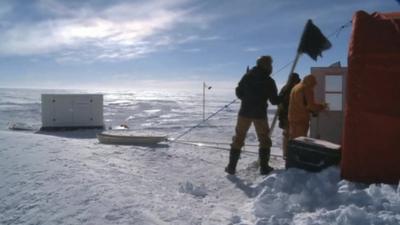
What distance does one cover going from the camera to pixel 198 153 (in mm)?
8227

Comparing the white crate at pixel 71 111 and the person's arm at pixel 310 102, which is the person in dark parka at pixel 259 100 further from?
the white crate at pixel 71 111

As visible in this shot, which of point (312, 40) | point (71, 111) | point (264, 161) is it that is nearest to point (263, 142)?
point (264, 161)

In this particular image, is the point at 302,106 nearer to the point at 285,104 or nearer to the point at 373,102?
the point at 285,104

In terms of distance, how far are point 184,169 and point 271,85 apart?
190cm

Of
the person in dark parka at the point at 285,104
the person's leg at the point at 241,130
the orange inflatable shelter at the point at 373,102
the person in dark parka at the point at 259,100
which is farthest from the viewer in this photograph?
the person in dark parka at the point at 285,104

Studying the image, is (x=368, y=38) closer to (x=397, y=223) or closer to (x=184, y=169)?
(x=397, y=223)

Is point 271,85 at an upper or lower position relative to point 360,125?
upper

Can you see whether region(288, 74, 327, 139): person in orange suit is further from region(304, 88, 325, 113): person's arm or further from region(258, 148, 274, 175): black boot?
region(258, 148, 274, 175): black boot

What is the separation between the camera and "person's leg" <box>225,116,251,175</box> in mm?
6258

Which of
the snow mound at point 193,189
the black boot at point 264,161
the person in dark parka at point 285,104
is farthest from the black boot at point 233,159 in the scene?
the person in dark parka at point 285,104

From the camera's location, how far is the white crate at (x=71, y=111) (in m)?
13.2

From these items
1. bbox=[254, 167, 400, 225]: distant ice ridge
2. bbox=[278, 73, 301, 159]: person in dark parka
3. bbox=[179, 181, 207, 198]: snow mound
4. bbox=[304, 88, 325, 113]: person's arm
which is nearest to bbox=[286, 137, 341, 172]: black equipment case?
bbox=[254, 167, 400, 225]: distant ice ridge

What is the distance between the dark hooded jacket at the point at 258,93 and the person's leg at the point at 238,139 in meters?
0.12

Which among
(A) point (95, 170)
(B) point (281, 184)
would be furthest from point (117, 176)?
(B) point (281, 184)
